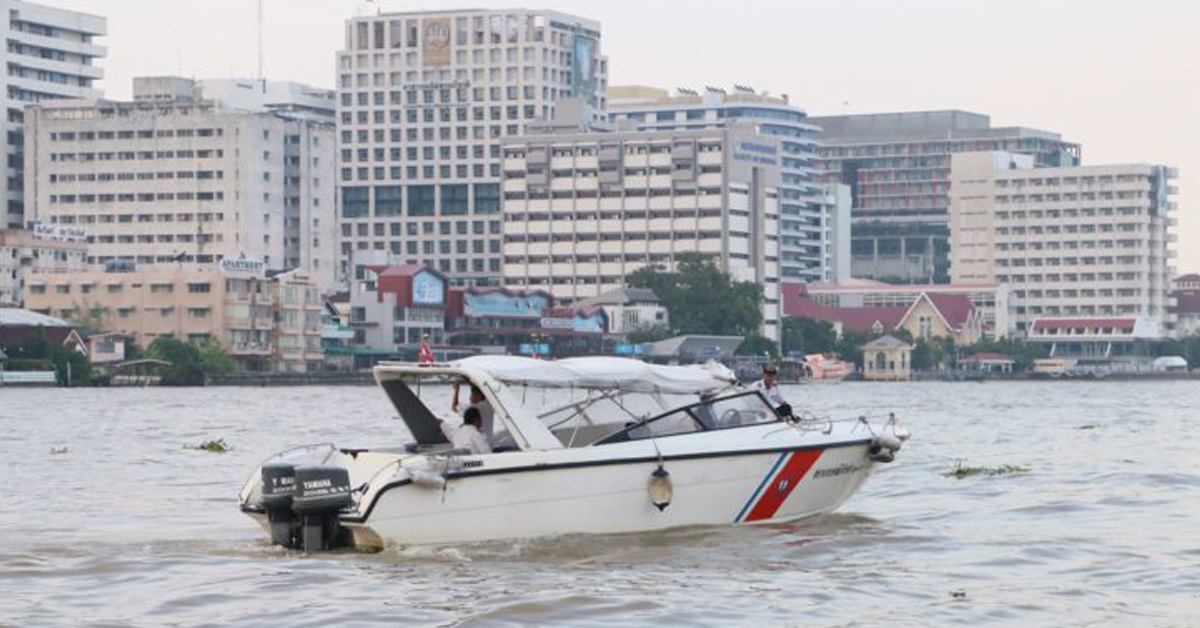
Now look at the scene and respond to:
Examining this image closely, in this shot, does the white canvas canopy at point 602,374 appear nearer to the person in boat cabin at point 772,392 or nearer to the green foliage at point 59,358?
the person in boat cabin at point 772,392

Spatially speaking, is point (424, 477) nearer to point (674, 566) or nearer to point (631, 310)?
point (674, 566)

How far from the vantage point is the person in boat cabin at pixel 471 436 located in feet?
82.4

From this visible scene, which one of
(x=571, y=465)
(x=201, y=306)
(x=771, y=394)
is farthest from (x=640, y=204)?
(x=571, y=465)

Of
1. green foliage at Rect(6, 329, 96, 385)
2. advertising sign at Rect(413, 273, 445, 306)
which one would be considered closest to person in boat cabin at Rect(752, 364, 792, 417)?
green foliage at Rect(6, 329, 96, 385)

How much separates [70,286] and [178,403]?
5595cm

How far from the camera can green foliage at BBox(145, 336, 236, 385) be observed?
142m

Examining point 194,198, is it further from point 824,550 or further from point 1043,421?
point 824,550

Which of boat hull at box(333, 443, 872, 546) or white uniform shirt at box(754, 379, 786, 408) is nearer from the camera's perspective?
boat hull at box(333, 443, 872, 546)

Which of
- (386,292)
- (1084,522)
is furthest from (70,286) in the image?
(1084,522)

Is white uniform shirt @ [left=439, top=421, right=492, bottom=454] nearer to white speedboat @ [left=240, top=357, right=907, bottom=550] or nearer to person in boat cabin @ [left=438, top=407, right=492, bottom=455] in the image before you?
person in boat cabin @ [left=438, top=407, right=492, bottom=455]

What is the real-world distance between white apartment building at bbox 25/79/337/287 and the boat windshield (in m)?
167

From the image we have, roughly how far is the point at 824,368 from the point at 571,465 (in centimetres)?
16577

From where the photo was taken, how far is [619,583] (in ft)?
77.4

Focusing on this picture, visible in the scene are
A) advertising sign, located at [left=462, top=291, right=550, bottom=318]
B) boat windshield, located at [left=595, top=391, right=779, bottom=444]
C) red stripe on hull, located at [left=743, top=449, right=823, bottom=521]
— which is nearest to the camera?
boat windshield, located at [left=595, top=391, right=779, bottom=444]
